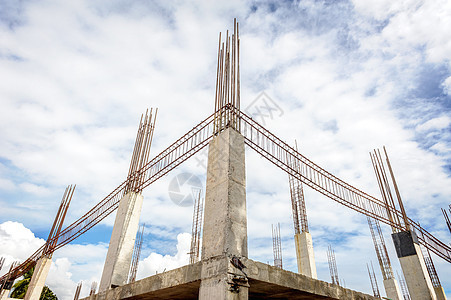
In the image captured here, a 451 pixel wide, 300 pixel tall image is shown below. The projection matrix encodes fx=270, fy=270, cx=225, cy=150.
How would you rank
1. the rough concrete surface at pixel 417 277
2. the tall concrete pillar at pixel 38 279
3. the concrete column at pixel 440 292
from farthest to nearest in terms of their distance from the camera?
the concrete column at pixel 440 292
the tall concrete pillar at pixel 38 279
the rough concrete surface at pixel 417 277

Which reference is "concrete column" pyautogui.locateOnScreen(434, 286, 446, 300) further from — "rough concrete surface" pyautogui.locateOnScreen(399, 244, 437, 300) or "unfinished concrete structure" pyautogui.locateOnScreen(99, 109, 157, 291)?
"unfinished concrete structure" pyautogui.locateOnScreen(99, 109, 157, 291)

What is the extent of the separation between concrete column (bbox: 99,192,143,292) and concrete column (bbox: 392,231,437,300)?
516 inches

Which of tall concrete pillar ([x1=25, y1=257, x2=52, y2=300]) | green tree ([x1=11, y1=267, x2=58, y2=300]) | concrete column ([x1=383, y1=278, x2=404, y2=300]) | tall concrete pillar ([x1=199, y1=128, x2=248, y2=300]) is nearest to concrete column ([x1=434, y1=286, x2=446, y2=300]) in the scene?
concrete column ([x1=383, y1=278, x2=404, y2=300])

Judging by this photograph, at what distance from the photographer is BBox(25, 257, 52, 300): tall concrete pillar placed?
1612 cm

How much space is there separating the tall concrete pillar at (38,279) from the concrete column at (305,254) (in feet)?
51.8

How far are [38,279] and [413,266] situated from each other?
2126cm

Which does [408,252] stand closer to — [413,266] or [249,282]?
[413,266]

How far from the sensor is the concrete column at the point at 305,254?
15281 millimetres

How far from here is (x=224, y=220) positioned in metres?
6.05

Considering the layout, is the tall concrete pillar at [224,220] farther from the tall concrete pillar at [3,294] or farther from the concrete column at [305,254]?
the tall concrete pillar at [3,294]

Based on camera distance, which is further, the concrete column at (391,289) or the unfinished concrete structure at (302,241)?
the concrete column at (391,289)

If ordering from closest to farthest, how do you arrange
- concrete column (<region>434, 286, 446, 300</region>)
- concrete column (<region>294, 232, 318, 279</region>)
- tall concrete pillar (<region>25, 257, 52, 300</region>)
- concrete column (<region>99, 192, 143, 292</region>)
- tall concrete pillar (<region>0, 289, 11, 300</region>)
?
concrete column (<region>99, 192, 143, 292</region>) < concrete column (<region>294, 232, 318, 279</region>) < tall concrete pillar (<region>25, 257, 52, 300</region>) < concrete column (<region>434, 286, 446, 300</region>) < tall concrete pillar (<region>0, 289, 11, 300</region>)

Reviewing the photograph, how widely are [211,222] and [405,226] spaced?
42.0 ft

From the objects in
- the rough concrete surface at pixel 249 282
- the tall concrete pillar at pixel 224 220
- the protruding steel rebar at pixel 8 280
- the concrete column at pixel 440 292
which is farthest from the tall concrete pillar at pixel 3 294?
the concrete column at pixel 440 292
